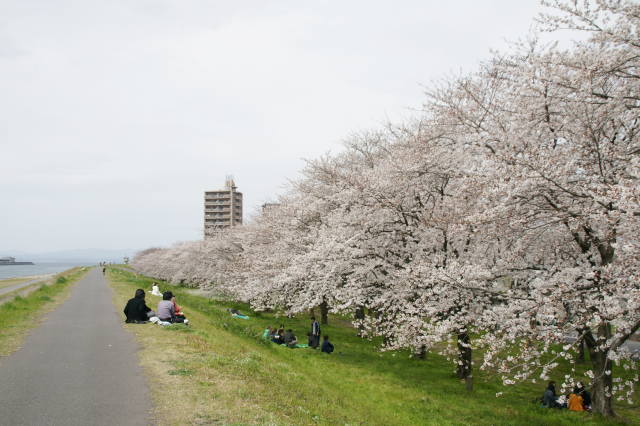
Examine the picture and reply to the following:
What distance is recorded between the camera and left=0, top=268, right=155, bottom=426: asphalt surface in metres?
6.70

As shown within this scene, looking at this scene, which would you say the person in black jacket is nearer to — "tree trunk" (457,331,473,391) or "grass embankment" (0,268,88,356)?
"grass embankment" (0,268,88,356)

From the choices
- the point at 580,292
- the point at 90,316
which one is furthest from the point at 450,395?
the point at 90,316

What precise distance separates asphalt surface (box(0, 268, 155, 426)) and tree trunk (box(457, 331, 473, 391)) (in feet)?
32.9

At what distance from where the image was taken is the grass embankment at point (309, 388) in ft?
25.0

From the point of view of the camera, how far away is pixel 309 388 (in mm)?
11031

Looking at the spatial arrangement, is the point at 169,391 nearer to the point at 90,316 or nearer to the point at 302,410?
the point at 302,410

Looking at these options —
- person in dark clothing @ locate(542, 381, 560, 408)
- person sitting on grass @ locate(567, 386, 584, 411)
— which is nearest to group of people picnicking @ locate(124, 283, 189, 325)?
person in dark clothing @ locate(542, 381, 560, 408)

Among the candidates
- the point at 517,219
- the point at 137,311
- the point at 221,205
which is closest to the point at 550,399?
the point at 517,219

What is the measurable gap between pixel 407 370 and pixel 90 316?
13.6 meters

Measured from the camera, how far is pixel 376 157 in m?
23.4

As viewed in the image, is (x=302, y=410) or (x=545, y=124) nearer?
(x=302, y=410)

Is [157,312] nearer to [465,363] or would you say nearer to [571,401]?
[465,363]

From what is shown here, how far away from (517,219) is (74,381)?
1014cm

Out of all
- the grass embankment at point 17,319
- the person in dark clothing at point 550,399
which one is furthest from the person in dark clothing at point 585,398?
the grass embankment at point 17,319
